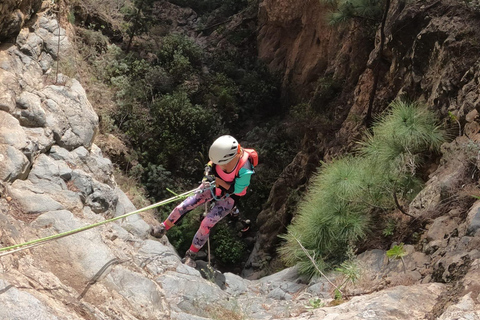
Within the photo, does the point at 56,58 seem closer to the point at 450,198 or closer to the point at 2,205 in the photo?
the point at 2,205

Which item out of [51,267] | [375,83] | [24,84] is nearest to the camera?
[51,267]

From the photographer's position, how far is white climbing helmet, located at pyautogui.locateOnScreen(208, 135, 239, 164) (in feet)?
15.0

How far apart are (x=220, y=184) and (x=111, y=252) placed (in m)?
1.60

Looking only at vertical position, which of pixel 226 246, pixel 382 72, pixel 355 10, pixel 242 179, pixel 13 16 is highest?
pixel 355 10

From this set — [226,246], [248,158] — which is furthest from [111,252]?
[226,246]

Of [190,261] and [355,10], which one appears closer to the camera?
[190,261]

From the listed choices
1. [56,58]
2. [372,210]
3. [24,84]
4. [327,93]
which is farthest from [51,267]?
[327,93]

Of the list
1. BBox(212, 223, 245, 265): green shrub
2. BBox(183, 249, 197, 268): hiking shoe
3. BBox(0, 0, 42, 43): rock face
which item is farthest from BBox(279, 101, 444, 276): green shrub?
BBox(0, 0, 42, 43): rock face

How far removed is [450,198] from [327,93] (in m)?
5.41

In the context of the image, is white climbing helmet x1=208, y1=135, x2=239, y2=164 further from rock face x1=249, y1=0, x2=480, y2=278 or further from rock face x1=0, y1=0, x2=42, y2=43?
rock face x1=0, y1=0, x2=42, y2=43

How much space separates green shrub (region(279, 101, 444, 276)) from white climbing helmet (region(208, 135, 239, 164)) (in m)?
1.20

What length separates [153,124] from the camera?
30.8ft

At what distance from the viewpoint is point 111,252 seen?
379 cm

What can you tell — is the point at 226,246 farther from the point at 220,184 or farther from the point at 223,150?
the point at 223,150
